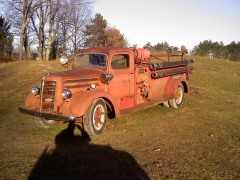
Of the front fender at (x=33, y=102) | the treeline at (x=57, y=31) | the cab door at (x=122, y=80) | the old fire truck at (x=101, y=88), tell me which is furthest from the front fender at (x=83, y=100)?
the treeline at (x=57, y=31)

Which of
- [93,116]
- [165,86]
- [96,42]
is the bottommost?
[93,116]

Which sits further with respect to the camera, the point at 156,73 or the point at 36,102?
the point at 156,73

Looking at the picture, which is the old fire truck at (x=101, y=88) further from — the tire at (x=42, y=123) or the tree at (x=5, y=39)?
the tree at (x=5, y=39)

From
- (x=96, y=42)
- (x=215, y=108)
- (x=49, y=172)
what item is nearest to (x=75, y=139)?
(x=49, y=172)

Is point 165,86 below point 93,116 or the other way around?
the other way around

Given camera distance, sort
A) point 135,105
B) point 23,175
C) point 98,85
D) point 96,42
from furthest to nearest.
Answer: point 96,42, point 135,105, point 98,85, point 23,175

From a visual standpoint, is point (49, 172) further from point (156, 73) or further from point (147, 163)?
point (156, 73)

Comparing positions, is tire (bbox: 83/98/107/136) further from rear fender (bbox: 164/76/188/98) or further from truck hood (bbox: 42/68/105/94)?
rear fender (bbox: 164/76/188/98)

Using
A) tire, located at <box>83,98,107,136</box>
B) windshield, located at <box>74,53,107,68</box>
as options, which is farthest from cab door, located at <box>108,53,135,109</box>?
tire, located at <box>83,98,107,136</box>

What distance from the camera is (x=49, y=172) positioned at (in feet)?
13.6

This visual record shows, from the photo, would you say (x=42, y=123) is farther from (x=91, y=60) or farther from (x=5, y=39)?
(x=5, y=39)

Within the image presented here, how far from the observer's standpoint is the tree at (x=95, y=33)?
4116cm

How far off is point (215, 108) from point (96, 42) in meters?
33.5

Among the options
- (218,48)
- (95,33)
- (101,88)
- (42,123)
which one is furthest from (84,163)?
(218,48)
